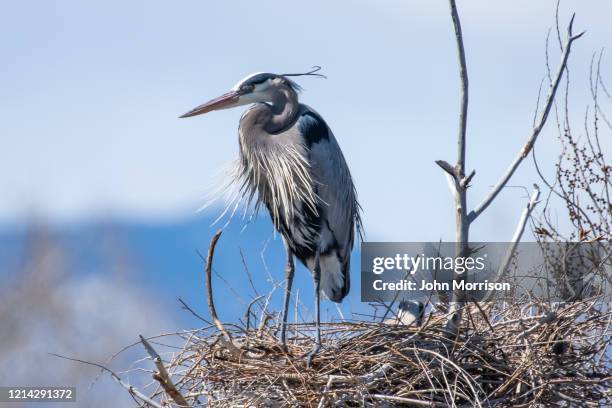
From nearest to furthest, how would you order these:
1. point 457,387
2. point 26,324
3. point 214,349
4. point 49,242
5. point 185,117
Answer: point 457,387, point 214,349, point 185,117, point 26,324, point 49,242

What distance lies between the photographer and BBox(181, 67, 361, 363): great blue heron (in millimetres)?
6562

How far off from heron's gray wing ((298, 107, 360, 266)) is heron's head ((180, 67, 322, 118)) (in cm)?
17

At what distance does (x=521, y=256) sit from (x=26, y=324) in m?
5.65

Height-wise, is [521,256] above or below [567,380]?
above

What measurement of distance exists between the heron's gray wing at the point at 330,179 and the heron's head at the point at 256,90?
0.17 metres

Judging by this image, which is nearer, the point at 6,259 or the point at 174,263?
the point at 6,259

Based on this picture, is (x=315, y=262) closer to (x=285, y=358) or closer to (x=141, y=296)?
(x=285, y=358)

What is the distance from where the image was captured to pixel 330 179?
21.8 ft

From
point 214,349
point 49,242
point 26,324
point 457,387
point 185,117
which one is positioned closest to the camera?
point 457,387

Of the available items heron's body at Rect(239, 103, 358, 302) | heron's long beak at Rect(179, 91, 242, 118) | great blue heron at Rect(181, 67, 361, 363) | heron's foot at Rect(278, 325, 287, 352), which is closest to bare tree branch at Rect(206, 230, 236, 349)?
heron's foot at Rect(278, 325, 287, 352)

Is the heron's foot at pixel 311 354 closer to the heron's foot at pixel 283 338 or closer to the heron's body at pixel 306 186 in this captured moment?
the heron's foot at pixel 283 338

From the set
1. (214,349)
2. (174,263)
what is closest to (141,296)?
(214,349)

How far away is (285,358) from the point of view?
5.55m

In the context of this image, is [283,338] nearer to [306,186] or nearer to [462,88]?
[306,186]
